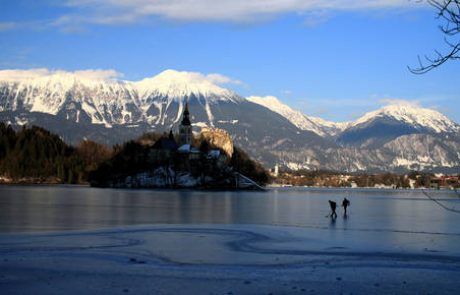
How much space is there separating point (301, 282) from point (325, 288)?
1261mm

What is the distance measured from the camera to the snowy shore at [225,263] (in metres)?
19.6

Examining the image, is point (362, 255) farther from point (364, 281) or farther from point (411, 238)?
point (411, 238)

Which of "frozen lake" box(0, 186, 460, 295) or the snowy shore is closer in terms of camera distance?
the snowy shore

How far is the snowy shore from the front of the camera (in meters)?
19.6

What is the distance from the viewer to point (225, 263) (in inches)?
984

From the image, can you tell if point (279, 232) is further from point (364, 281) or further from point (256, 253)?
point (364, 281)

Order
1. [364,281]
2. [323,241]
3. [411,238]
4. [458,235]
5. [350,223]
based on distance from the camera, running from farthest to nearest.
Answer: [350,223], [458,235], [411,238], [323,241], [364,281]

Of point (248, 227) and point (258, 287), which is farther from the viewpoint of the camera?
point (248, 227)

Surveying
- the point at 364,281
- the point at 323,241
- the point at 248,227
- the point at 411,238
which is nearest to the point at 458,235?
the point at 411,238

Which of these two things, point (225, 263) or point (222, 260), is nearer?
point (225, 263)

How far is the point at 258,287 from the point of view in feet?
63.9

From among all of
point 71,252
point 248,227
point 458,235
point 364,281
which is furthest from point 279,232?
point 364,281

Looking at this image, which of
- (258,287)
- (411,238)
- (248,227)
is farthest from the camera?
(248,227)

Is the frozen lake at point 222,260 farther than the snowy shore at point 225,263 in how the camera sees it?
Yes
